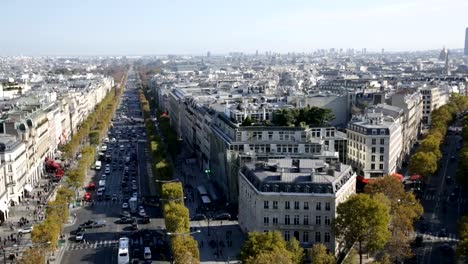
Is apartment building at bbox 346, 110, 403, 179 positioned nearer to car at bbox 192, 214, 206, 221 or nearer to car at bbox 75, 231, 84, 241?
car at bbox 192, 214, 206, 221

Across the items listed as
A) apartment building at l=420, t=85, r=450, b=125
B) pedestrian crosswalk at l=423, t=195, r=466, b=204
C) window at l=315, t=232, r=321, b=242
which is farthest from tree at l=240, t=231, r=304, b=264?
apartment building at l=420, t=85, r=450, b=125

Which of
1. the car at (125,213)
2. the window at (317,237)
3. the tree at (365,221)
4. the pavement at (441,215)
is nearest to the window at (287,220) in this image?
the window at (317,237)

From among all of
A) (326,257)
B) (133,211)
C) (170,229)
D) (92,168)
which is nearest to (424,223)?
(326,257)

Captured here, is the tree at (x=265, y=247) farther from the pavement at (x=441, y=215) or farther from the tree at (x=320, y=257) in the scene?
the pavement at (x=441, y=215)

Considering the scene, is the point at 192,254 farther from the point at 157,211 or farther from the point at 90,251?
the point at 157,211

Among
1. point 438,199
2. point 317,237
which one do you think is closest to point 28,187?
point 317,237

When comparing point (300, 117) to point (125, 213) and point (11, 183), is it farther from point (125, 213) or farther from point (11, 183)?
point (11, 183)
